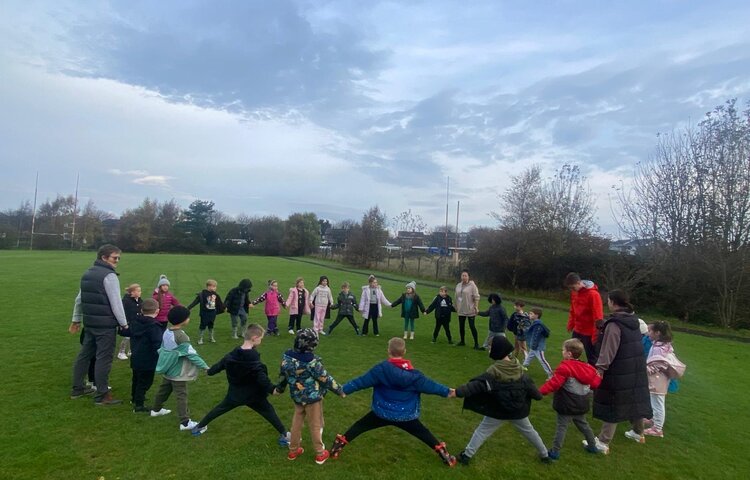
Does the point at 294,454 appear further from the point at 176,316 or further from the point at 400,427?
the point at 176,316

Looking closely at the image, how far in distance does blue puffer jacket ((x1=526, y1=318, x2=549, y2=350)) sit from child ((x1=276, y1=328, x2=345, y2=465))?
5160 mm

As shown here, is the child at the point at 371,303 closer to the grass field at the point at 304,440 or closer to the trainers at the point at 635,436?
the grass field at the point at 304,440

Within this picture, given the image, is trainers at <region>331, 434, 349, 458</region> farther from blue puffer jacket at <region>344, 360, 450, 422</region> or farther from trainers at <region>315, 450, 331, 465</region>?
blue puffer jacket at <region>344, 360, 450, 422</region>

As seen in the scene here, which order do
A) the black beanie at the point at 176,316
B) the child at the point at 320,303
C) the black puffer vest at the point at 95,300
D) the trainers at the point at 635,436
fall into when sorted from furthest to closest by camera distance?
the child at the point at 320,303, the black puffer vest at the point at 95,300, the trainers at the point at 635,436, the black beanie at the point at 176,316

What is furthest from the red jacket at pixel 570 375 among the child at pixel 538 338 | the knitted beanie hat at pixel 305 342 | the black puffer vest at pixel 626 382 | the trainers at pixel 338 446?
the child at pixel 538 338

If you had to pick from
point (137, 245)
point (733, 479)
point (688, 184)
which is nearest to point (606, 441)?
point (733, 479)

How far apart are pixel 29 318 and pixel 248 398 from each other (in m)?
11.7

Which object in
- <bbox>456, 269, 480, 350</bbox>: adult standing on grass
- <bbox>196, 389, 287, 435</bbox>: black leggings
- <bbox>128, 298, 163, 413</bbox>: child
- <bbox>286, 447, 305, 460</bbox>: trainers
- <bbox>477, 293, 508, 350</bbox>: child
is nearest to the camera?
<bbox>286, 447, 305, 460</bbox>: trainers

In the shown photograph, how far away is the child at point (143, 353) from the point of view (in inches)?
229

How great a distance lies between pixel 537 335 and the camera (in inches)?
329

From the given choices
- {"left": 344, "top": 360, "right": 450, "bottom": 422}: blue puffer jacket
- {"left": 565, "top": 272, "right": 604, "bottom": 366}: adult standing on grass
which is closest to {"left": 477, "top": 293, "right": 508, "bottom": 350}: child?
{"left": 565, "top": 272, "right": 604, "bottom": 366}: adult standing on grass

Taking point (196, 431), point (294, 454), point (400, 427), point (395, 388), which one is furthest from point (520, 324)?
point (196, 431)

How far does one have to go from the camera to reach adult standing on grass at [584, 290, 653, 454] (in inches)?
202

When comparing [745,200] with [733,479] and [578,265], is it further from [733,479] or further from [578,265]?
[733,479]
